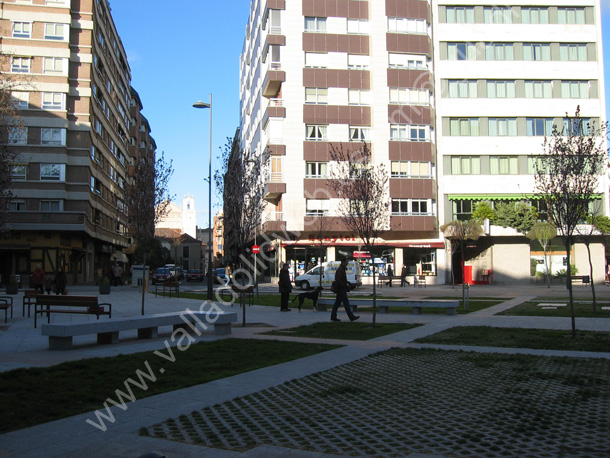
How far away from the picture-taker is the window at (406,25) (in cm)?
4994

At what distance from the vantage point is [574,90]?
167 feet

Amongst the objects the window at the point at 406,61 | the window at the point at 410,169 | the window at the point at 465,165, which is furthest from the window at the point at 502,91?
the window at the point at 410,169

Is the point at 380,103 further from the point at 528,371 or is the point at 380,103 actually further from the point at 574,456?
the point at 574,456

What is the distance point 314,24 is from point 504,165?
20.4m

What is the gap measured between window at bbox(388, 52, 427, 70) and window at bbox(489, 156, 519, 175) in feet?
33.5

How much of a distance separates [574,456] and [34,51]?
5190cm

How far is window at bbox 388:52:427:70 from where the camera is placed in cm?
4984

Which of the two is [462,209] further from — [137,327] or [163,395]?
[163,395]

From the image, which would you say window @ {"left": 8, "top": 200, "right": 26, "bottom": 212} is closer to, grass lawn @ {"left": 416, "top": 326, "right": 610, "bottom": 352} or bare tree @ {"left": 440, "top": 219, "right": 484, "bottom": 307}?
bare tree @ {"left": 440, "top": 219, "right": 484, "bottom": 307}

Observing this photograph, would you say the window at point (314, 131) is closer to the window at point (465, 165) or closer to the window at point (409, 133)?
the window at point (409, 133)

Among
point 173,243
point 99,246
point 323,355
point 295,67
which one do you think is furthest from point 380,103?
point 173,243

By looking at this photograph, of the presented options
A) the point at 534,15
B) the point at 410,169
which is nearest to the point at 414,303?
the point at 410,169

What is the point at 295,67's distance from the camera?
48406 mm

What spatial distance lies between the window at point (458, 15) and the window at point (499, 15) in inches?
55.3
